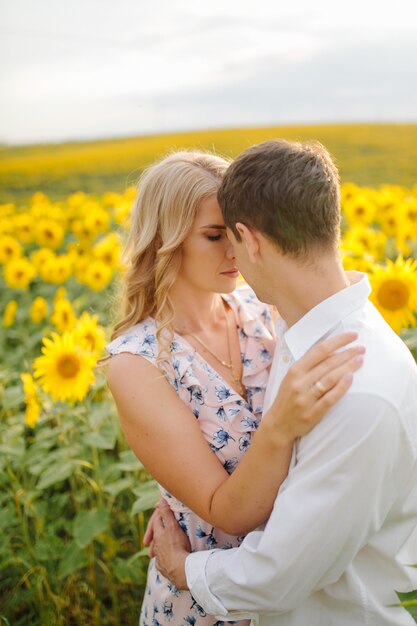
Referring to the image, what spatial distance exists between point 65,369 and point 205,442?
1285 mm

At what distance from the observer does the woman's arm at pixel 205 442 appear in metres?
1.79

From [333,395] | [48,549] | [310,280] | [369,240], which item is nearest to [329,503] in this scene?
[333,395]

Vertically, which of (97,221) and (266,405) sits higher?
(97,221)

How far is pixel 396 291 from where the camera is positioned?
3.29 m

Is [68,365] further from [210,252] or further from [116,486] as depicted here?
[210,252]

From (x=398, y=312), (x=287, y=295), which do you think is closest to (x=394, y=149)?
(x=398, y=312)

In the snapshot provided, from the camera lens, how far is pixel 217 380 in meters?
2.54

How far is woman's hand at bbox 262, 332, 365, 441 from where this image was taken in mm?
1747

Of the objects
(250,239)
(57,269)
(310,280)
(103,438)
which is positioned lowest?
(103,438)

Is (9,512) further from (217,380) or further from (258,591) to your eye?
(258,591)

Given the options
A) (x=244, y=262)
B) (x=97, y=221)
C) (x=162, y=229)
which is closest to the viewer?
(x=244, y=262)

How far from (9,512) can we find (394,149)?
20.4m

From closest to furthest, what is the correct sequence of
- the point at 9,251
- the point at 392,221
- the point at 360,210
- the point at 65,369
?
the point at 65,369, the point at 392,221, the point at 360,210, the point at 9,251

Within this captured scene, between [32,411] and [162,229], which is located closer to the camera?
[162,229]
